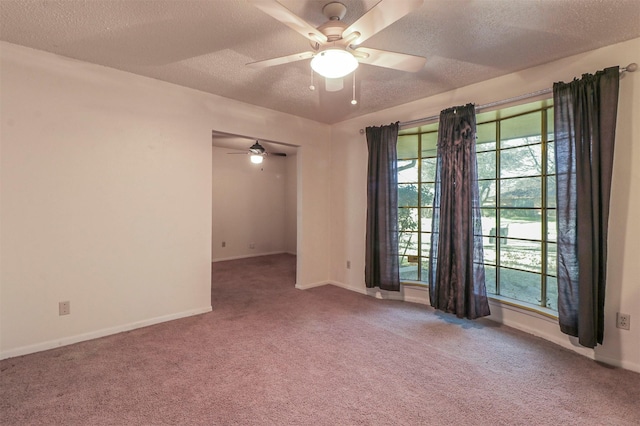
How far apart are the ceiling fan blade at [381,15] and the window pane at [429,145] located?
2.40 metres

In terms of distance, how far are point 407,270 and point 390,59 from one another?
9.05 ft

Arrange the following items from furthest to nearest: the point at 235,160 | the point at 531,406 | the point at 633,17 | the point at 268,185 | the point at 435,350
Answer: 1. the point at 268,185
2. the point at 235,160
3. the point at 435,350
4. the point at 633,17
5. the point at 531,406

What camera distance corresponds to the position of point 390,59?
74.4 inches

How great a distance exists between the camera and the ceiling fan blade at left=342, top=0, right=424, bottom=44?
1351 millimetres

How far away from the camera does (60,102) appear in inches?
97.7

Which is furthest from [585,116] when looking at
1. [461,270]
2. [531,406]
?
[531,406]

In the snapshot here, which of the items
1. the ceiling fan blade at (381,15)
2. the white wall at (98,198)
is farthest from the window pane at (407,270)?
the ceiling fan blade at (381,15)

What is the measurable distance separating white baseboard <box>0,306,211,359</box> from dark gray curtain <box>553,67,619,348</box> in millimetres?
3367

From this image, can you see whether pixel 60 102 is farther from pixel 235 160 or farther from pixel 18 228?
pixel 235 160

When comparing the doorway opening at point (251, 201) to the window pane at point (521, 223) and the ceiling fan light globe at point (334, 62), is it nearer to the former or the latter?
the window pane at point (521, 223)

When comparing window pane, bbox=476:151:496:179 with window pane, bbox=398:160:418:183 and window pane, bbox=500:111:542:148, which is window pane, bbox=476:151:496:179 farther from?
window pane, bbox=398:160:418:183

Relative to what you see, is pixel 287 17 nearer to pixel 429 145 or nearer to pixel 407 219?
pixel 429 145

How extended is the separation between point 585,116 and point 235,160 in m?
5.82

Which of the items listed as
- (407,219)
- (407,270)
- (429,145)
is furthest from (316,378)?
(429,145)
